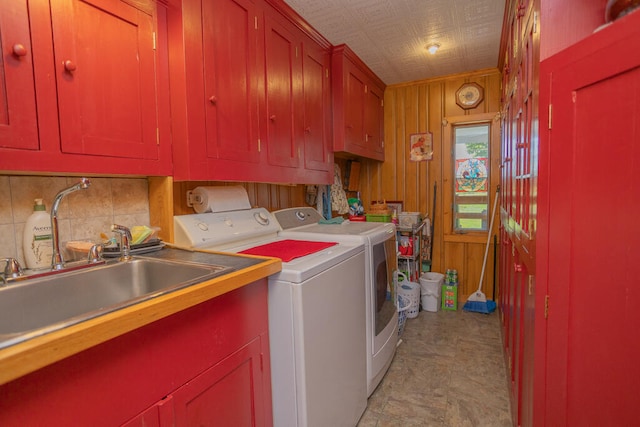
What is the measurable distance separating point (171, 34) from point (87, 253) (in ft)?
3.09

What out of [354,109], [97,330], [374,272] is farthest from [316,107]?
[97,330]

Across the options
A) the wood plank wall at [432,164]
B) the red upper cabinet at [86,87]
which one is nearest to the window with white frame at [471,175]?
the wood plank wall at [432,164]

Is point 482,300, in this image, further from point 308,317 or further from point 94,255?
point 94,255

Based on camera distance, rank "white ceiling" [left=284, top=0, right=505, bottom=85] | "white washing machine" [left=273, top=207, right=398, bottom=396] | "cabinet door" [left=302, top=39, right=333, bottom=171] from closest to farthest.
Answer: "white washing machine" [left=273, top=207, right=398, bottom=396], "white ceiling" [left=284, top=0, right=505, bottom=85], "cabinet door" [left=302, top=39, right=333, bottom=171]

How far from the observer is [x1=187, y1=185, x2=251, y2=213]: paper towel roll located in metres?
1.69

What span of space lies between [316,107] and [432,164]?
1618mm

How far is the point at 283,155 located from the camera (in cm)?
197

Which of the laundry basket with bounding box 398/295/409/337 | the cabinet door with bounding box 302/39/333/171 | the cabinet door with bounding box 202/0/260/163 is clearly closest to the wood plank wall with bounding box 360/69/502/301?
the laundry basket with bounding box 398/295/409/337

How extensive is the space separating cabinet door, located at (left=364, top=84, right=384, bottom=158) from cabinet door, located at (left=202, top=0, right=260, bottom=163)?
1.52 meters

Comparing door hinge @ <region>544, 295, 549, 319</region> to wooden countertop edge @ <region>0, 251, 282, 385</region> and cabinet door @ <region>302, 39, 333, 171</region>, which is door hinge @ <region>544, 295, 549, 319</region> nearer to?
wooden countertop edge @ <region>0, 251, 282, 385</region>

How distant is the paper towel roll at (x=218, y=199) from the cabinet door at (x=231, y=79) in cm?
26

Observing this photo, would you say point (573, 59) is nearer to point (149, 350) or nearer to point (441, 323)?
point (149, 350)

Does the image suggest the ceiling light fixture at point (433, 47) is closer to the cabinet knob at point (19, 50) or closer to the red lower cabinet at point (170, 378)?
the red lower cabinet at point (170, 378)

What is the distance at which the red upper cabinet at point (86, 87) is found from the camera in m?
0.94
